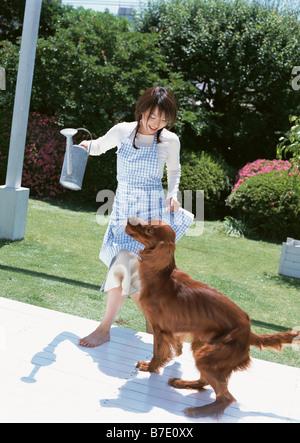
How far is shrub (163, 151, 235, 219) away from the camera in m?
9.66

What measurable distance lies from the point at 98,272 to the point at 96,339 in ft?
7.53

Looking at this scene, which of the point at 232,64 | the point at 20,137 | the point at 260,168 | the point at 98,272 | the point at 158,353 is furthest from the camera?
the point at 232,64

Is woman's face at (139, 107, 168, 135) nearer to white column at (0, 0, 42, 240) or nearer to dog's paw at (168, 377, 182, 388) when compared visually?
dog's paw at (168, 377, 182, 388)

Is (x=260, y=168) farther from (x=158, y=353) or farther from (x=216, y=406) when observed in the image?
(x=216, y=406)

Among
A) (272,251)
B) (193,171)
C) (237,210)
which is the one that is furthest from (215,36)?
(272,251)

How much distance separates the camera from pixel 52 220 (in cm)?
802

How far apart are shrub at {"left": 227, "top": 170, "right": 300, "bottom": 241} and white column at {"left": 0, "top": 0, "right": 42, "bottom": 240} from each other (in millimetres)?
4548

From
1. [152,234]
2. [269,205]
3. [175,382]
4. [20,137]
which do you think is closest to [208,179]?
[269,205]

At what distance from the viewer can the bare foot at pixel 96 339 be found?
125 inches

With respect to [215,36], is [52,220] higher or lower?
lower

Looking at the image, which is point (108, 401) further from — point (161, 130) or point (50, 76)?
point (50, 76)

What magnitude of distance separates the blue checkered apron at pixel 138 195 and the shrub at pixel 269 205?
5644 millimetres

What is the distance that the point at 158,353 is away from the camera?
284 centimetres

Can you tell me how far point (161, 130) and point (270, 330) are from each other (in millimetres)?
2185
